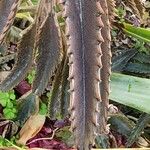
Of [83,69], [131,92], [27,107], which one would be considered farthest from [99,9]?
[27,107]

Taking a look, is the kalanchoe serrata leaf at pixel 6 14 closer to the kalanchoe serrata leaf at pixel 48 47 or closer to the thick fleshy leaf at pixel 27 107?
the kalanchoe serrata leaf at pixel 48 47

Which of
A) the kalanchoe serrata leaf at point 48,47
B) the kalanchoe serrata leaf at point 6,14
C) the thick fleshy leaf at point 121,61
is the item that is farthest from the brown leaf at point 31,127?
the kalanchoe serrata leaf at point 6,14

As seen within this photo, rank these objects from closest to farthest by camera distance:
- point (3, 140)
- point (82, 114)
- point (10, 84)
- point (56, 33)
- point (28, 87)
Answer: point (82, 114) → point (56, 33) → point (10, 84) → point (3, 140) → point (28, 87)

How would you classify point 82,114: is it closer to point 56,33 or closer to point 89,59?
point 89,59

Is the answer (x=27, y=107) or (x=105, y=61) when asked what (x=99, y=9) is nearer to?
(x=105, y=61)

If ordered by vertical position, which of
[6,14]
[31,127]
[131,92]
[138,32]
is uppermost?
[6,14]

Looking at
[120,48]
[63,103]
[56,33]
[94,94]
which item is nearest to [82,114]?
[94,94]

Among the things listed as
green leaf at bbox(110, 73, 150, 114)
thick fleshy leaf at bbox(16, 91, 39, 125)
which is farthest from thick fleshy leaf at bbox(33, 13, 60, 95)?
thick fleshy leaf at bbox(16, 91, 39, 125)
